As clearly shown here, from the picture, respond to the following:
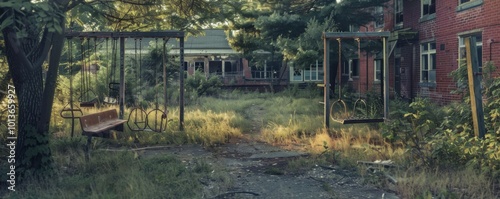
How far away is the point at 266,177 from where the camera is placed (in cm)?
706

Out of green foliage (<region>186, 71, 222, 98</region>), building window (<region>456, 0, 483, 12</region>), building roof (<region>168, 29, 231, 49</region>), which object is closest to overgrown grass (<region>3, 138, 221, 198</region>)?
building window (<region>456, 0, 483, 12</region>)

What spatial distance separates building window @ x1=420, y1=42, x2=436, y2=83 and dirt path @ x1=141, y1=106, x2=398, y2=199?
37.0ft

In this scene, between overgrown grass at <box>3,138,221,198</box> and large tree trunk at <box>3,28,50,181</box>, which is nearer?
overgrown grass at <box>3,138,221,198</box>

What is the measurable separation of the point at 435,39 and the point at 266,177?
13458mm

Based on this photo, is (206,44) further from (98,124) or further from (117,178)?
(117,178)

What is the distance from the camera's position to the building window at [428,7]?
1855 cm

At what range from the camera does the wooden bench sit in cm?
784

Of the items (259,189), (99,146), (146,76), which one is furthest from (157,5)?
(146,76)

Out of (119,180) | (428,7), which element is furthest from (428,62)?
(119,180)

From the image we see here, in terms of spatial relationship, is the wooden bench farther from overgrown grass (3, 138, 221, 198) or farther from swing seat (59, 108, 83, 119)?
swing seat (59, 108, 83, 119)

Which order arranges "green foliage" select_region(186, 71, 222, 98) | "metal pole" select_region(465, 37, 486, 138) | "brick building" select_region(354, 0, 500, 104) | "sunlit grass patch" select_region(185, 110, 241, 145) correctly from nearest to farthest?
"metal pole" select_region(465, 37, 486, 138) → "sunlit grass patch" select_region(185, 110, 241, 145) → "brick building" select_region(354, 0, 500, 104) → "green foliage" select_region(186, 71, 222, 98)

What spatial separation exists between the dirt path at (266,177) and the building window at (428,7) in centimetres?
1203

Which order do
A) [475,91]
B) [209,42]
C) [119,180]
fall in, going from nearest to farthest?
[119,180], [475,91], [209,42]

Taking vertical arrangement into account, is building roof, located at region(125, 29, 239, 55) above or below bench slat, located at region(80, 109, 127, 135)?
above
